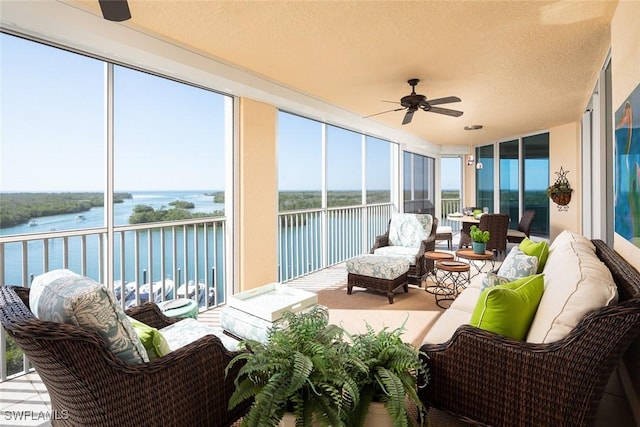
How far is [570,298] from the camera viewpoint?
4.74 feet

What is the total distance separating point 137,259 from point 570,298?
10.4 ft

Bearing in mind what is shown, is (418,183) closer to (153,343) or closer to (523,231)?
(523,231)

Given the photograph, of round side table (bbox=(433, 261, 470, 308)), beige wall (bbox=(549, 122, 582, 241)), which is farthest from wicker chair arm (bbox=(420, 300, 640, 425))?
beige wall (bbox=(549, 122, 582, 241))

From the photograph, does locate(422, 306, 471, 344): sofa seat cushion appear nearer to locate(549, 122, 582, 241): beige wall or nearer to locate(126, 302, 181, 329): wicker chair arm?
locate(126, 302, 181, 329): wicker chair arm

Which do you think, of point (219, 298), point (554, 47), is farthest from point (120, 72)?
point (554, 47)

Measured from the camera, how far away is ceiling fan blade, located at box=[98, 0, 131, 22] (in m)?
1.55

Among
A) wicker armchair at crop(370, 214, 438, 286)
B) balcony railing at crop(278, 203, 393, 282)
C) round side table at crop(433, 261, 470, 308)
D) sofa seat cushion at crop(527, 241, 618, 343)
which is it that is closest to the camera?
sofa seat cushion at crop(527, 241, 618, 343)

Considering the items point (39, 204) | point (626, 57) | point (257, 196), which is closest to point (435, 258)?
point (257, 196)

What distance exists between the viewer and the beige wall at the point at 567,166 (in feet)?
20.4

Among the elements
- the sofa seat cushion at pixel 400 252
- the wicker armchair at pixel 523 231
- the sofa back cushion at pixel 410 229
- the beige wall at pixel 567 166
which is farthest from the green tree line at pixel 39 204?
the beige wall at pixel 567 166

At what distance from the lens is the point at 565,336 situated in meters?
1.38

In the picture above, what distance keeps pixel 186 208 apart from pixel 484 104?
173 inches

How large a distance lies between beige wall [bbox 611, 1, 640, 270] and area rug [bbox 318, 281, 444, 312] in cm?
190

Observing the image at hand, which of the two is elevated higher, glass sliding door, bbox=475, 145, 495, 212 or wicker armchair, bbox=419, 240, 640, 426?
glass sliding door, bbox=475, 145, 495, 212
